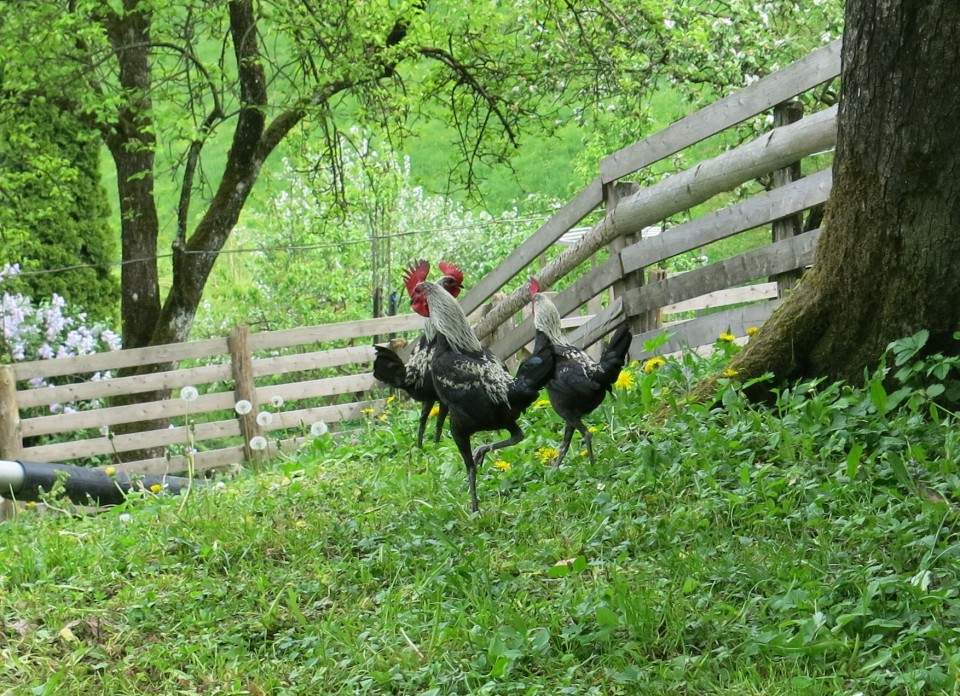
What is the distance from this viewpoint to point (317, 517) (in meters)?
5.18

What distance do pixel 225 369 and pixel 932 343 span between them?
9.12m

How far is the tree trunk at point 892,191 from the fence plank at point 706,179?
1.08m

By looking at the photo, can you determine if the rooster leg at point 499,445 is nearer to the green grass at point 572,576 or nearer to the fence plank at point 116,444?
the green grass at point 572,576

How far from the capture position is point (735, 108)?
641 cm

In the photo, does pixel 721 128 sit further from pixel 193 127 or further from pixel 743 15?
pixel 193 127

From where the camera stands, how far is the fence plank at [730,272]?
6168 mm

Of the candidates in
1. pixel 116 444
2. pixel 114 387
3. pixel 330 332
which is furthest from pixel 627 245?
pixel 116 444

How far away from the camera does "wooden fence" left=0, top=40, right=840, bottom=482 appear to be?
622 cm

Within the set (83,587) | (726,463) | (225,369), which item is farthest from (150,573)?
(225,369)

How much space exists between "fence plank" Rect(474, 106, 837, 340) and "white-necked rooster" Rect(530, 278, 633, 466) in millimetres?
1765

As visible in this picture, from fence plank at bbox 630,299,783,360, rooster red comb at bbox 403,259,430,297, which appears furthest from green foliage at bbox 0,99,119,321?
fence plank at bbox 630,299,783,360

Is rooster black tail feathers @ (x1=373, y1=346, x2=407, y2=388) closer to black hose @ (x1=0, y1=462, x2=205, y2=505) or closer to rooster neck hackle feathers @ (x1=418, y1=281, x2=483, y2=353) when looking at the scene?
rooster neck hackle feathers @ (x1=418, y1=281, x2=483, y2=353)

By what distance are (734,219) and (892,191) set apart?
86.7 inches

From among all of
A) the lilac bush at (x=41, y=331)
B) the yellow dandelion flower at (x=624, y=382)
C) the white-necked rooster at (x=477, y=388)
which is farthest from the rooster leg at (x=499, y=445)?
the lilac bush at (x=41, y=331)
